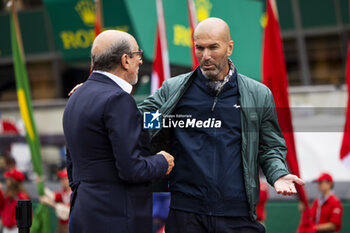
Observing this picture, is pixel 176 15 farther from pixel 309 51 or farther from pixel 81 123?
pixel 81 123

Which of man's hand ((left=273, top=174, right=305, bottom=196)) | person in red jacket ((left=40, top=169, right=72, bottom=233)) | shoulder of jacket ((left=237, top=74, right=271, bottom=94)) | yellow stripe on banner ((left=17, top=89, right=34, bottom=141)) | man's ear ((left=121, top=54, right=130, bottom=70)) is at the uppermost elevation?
man's ear ((left=121, top=54, right=130, bottom=70))

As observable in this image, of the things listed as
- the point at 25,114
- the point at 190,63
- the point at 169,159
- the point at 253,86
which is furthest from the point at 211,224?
the point at 25,114

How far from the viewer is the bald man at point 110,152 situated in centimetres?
326

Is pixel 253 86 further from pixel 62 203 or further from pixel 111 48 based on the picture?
pixel 62 203

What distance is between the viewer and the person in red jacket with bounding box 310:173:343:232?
7.77 metres

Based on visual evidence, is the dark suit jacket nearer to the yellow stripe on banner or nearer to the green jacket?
the green jacket

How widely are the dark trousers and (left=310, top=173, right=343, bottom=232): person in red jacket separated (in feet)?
14.6

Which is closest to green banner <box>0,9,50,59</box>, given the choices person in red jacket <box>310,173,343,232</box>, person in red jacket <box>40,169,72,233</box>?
person in red jacket <box>40,169,72,233</box>

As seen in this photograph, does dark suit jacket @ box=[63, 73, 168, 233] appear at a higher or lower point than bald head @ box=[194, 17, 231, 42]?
lower

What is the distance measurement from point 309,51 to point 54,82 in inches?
244

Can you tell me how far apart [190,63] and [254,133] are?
5.49m

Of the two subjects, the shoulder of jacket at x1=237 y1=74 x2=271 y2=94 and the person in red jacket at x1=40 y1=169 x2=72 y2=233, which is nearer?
the shoulder of jacket at x1=237 y1=74 x2=271 y2=94

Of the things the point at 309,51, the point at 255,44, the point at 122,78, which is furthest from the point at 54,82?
the point at 122,78

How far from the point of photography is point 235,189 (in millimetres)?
3518
